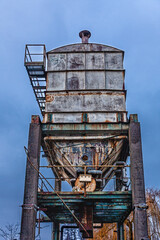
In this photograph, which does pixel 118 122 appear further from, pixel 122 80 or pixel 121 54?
pixel 121 54

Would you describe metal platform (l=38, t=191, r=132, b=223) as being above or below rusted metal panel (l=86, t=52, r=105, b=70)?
below

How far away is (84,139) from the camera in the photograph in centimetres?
1446

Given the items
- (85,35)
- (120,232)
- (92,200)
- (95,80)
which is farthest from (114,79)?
(120,232)

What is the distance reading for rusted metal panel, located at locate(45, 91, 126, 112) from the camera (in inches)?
590

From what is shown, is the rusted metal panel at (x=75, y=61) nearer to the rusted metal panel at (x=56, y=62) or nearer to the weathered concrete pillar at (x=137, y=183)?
the rusted metal panel at (x=56, y=62)

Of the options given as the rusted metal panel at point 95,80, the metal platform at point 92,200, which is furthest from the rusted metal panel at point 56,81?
the metal platform at point 92,200

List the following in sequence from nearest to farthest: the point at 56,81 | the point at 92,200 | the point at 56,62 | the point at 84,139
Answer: the point at 92,200 → the point at 84,139 → the point at 56,81 → the point at 56,62

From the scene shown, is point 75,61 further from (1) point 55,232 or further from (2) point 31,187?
(1) point 55,232

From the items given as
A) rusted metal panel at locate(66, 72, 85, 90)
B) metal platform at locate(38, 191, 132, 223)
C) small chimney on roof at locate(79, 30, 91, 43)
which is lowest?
metal platform at locate(38, 191, 132, 223)

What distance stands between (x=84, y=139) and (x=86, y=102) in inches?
77.7

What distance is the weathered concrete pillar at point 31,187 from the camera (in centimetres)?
1192

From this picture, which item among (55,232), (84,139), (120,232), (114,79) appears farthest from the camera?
(55,232)

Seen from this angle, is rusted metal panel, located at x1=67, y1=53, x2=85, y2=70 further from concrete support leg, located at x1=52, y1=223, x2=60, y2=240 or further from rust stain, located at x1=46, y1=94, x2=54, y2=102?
concrete support leg, located at x1=52, y1=223, x2=60, y2=240

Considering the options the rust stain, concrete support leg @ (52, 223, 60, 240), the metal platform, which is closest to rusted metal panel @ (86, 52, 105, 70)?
the rust stain
